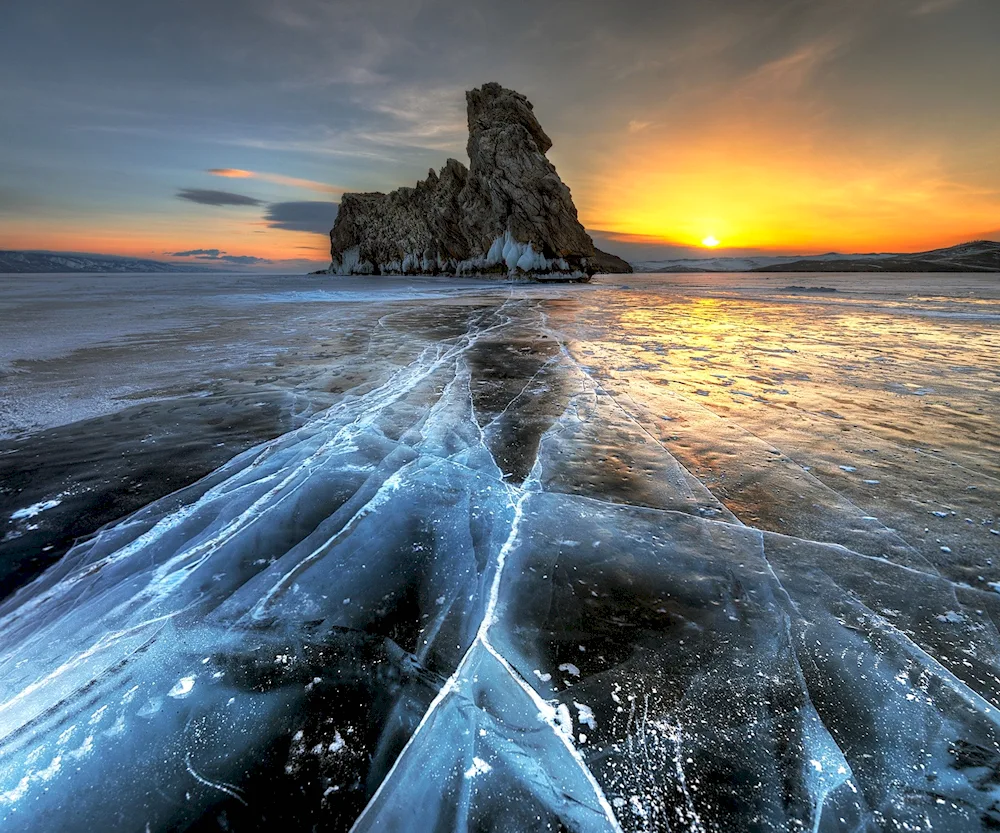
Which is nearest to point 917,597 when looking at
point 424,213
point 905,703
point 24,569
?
point 905,703

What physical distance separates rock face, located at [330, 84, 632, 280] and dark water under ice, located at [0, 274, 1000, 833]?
4829 cm

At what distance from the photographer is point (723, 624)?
206 centimetres

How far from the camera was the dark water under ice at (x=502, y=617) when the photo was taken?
142cm

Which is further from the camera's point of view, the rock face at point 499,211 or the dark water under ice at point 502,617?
the rock face at point 499,211

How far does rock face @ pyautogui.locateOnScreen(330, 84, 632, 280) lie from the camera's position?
1929 inches

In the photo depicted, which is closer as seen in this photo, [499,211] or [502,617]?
[502,617]

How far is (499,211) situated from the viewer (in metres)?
52.2

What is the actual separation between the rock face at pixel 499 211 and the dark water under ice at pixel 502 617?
48.3 metres

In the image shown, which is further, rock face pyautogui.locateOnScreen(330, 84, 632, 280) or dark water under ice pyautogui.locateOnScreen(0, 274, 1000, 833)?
rock face pyautogui.locateOnScreen(330, 84, 632, 280)

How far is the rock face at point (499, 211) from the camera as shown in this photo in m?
49.0

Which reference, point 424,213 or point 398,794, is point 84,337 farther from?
point 424,213

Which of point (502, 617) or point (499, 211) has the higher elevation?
point (499, 211)

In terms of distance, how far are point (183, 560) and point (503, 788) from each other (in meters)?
2.14

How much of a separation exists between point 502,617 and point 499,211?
55789 millimetres
